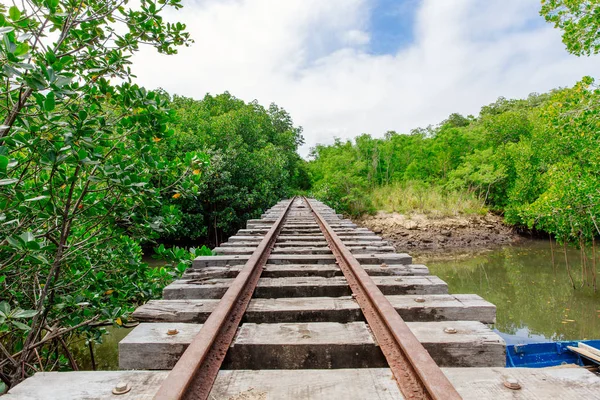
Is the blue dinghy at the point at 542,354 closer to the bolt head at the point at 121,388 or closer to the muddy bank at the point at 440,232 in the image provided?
the bolt head at the point at 121,388

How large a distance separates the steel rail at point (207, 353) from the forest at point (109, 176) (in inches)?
31.3

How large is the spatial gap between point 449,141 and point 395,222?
10.4m

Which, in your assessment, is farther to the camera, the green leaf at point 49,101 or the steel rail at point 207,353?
the green leaf at point 49,101

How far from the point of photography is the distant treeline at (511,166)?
24.5 ft

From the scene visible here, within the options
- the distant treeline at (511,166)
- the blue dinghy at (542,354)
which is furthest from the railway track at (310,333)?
the distant treeline at (511,166)

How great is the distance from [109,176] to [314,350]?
1.56 m

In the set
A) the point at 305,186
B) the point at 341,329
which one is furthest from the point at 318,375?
the point at 305,186

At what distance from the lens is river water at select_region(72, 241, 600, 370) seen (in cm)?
706

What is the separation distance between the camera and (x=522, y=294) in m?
9.80

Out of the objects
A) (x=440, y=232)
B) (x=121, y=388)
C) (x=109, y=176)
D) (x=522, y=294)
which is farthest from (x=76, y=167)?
(x=440, y=232)

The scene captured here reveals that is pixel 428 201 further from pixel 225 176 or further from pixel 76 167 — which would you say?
pixel 76 167

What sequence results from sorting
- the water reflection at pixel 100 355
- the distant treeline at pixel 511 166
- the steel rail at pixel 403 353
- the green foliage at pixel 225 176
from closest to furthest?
1. the steel rail at pixel 403 353
2. the water reflection at pixel 100 355
3. the distant treeline at pixel 511 166
4. the green foliage at pixel 225 176

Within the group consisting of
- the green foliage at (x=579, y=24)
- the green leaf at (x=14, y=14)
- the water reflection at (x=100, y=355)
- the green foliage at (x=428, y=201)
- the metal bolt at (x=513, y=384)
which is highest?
the green foliage at (x=579, y=24)

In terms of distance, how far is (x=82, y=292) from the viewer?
270 centimetres
